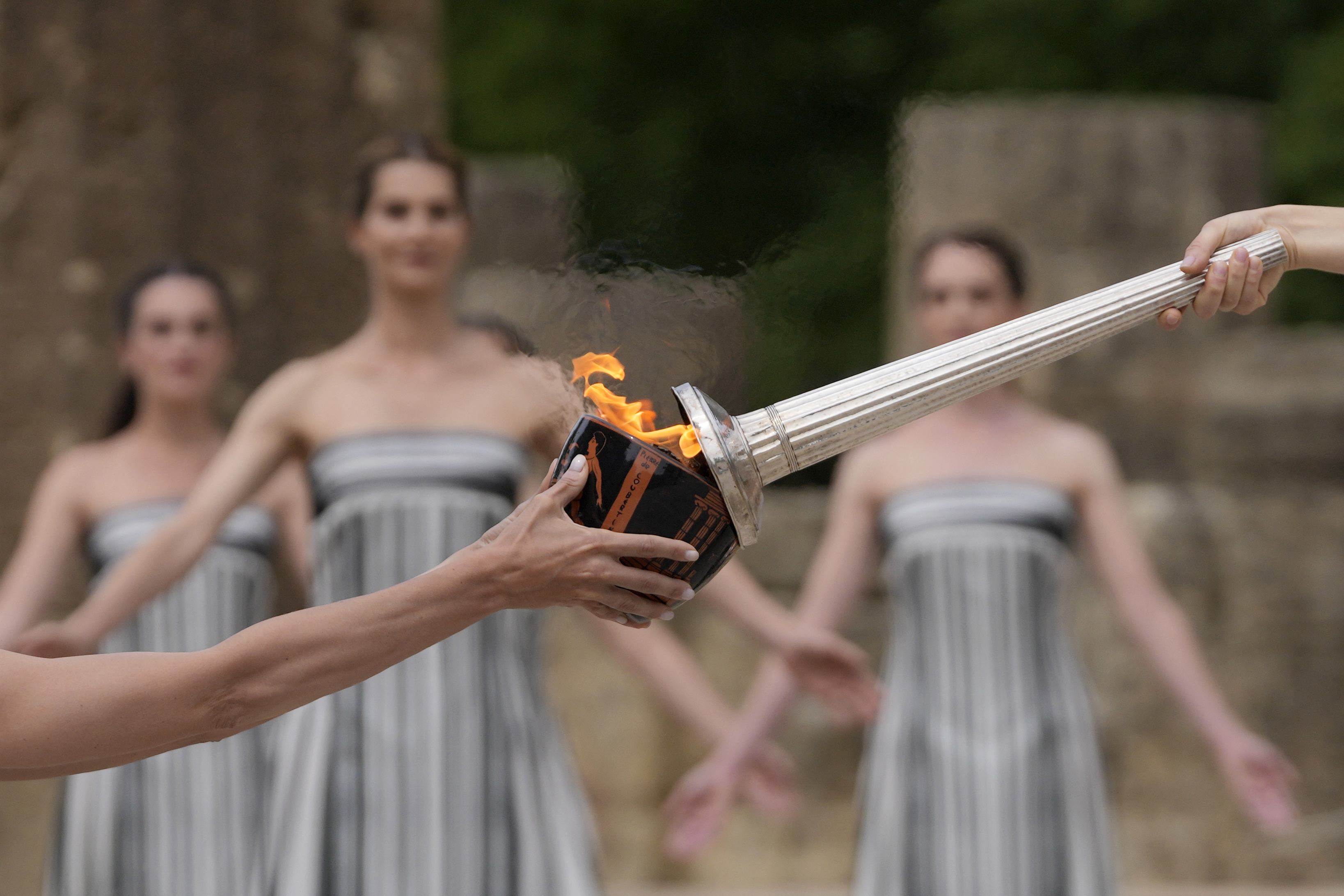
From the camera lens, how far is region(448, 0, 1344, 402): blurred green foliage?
352 inches

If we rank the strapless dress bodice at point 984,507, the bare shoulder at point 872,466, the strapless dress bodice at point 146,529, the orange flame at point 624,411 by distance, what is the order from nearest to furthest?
1. the orange flame at point 624,411
2. the strapless dress bodice at point 984,507
3. the bare shoulder at point 872,466
4. the strapless dress bodice at point 146,529

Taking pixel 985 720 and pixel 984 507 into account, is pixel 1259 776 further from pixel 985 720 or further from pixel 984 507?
pixel 984 507

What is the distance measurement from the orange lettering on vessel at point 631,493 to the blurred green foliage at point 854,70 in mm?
4755

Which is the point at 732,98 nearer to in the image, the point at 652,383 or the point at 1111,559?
the point at 1111,559

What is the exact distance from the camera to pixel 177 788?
426 centimetres

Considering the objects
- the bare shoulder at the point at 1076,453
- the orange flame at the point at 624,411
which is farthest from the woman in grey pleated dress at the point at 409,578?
the orange flame at the point at 624,411

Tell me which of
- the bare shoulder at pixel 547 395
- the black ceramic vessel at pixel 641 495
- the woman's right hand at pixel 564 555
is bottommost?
the woman's right hand at pixel 564 555

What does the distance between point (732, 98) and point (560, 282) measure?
294 inches

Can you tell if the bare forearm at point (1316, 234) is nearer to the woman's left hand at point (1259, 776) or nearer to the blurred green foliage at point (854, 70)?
the woman's left hand at point (1259, 776)

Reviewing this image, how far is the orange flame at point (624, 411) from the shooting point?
2143 millimetres

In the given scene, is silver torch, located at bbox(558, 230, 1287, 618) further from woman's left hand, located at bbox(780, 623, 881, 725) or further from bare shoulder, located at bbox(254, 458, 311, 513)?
bare shoulder, located at bbox(254, 458, 311, 513)

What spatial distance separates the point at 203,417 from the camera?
15.2 feet

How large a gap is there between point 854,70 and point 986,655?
5514 mm

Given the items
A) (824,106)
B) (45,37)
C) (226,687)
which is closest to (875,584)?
(824,106)
